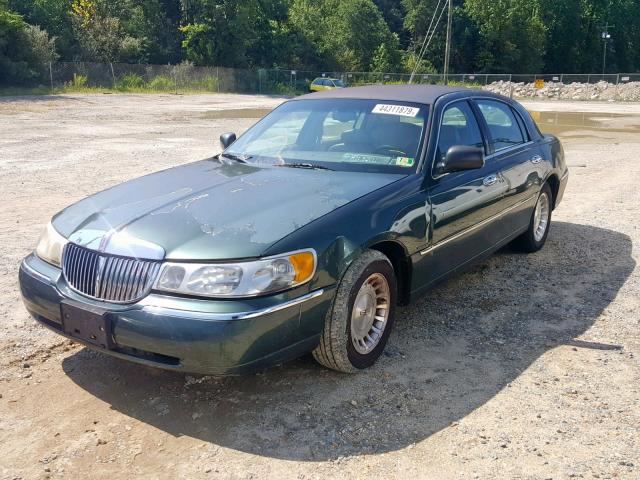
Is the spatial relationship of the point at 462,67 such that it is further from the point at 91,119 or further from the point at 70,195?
the point at 70,195

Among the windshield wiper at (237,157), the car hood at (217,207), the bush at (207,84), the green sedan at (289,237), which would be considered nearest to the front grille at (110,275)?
the green sedan at (289,237)

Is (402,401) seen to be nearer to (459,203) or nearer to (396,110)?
(459,203)

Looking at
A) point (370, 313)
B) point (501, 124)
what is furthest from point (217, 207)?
point (501, 124)

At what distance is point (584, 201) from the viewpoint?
29.4ft

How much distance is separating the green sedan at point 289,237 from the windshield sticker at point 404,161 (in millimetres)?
11

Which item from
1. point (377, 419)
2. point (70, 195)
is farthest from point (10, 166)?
point (377, 419)

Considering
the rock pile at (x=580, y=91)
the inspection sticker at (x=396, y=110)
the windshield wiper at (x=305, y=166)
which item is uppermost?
the rock pile at (x=580, y=91)

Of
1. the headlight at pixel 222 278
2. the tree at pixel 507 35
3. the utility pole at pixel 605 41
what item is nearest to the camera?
the headlight at pixel 222 278

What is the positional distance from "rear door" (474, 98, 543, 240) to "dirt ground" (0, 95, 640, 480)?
1.78 ft

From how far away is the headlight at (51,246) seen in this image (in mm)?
3688

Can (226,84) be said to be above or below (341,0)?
below

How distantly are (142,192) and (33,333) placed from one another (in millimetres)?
1283

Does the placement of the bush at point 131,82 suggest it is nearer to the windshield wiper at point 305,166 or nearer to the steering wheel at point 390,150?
the windshield wiper at point 305,166

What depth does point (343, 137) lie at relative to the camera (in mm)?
4785
